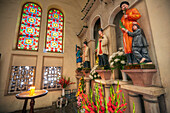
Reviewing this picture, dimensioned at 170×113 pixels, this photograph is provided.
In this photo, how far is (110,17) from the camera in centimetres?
242

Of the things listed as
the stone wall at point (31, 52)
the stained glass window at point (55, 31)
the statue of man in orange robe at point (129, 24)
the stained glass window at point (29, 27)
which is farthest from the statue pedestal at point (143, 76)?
the stained glass window at point (29, 27)

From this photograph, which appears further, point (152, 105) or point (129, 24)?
point (129, 24)

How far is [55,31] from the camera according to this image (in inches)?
206

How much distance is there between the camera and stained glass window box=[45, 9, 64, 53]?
496 centimetres

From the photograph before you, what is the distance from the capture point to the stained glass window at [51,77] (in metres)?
4.33

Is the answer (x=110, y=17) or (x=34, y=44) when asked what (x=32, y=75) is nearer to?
(x=34, y=44)

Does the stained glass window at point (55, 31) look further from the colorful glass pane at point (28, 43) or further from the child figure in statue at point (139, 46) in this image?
the child figure in statue at point (139, 46)

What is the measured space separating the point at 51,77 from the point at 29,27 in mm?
3506

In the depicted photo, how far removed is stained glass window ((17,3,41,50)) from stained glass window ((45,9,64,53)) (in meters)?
0.68

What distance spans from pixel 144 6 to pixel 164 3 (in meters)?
0.36

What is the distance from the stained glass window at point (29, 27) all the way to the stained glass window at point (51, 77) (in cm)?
163

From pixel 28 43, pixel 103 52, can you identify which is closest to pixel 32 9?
pixel 28 43

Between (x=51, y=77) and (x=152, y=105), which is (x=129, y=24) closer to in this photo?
(x=152, y=105)

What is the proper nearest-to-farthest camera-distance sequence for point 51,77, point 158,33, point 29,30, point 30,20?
point 158,33 → point 51,77 → point 29,30 → point 30,20
